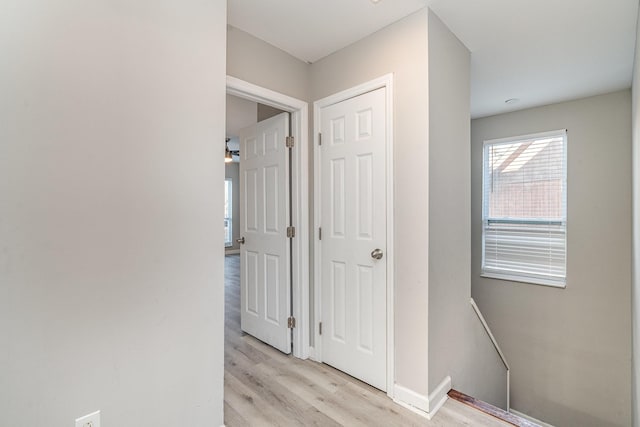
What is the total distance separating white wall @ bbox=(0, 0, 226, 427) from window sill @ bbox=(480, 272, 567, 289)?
331 cm

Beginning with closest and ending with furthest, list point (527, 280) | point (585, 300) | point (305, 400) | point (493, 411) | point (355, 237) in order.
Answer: point (493, 411)
point (305, 400)
point (355, 237)
point (585, 300)
point (527, 280)

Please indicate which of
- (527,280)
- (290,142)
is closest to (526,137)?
(527,280)

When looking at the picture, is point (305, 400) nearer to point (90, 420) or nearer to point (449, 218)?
point (90, 420)

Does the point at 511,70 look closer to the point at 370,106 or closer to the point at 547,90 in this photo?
the point at 547,90

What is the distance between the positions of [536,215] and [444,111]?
7.34 ft

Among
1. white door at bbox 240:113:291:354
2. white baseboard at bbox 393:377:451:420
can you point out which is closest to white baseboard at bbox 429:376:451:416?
white baseboard at bbox 393:377:451:420

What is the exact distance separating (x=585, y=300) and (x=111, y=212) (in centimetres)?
407

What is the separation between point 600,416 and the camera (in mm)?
3045

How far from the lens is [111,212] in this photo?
4.02ft

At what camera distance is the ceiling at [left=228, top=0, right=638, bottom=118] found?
180cm

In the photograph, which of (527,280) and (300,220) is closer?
(300,220)

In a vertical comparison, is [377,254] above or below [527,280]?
above

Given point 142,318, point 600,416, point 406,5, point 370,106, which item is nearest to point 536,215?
point 600,416

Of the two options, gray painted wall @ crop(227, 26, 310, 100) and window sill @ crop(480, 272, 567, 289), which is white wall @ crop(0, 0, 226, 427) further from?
window sill @ crop(480, 272, 567, 289)
